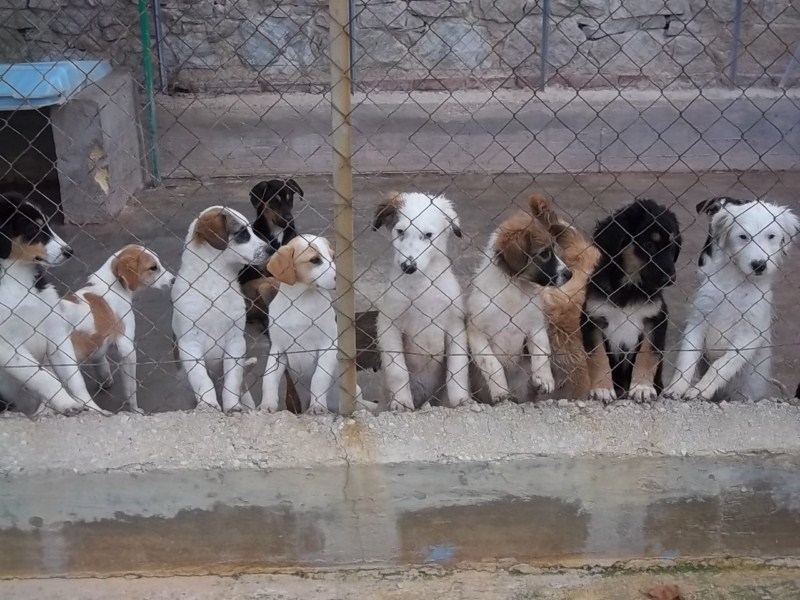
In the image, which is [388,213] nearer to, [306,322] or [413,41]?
[306,322]

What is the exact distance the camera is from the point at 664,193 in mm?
7551

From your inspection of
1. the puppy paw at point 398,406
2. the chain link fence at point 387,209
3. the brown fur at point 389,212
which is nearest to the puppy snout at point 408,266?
the chain link fence at point 387,209

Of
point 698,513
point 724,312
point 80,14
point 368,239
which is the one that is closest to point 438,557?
point 698,513

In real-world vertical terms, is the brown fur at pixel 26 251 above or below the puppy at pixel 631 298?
above

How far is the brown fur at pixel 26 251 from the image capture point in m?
3.96

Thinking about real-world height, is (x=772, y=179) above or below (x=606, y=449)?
above

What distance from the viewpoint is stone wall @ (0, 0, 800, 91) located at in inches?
342

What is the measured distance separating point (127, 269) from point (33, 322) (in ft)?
2.05

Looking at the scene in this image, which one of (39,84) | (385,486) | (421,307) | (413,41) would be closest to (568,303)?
(421,307)

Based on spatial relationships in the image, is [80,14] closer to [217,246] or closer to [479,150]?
[479,150]

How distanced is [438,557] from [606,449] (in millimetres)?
810

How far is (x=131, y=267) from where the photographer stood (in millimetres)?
4477

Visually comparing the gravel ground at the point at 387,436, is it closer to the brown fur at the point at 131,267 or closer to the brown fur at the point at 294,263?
the brown fur at the point at 294,263

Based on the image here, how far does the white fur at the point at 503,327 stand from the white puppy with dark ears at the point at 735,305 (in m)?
0.57
